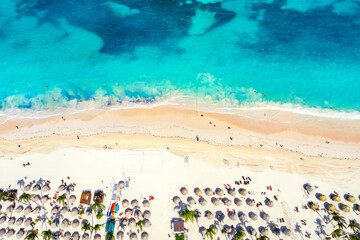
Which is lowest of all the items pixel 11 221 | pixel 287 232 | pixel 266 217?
pixel 11 221

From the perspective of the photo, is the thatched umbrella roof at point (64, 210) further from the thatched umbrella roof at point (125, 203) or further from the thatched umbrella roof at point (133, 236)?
the thatched umbrella roof at point (133, 236)

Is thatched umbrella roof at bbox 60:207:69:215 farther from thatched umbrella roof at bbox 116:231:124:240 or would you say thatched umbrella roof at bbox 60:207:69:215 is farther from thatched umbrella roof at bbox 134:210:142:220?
thatched umbrella roof at bbox 134:210:142:220

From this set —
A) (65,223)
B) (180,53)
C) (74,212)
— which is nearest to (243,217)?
(74,212)

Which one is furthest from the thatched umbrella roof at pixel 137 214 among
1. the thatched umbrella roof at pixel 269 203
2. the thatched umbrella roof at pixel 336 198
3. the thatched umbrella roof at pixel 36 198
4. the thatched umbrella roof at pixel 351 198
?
the thatched umbrella roof at pixel 351 198

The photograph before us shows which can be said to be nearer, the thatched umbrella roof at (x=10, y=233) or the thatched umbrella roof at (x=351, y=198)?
the thatched umbrella roof at (x=10, y=233)

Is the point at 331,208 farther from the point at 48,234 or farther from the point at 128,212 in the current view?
the point at 48,234

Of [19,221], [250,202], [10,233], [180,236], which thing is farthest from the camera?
[250,202]
